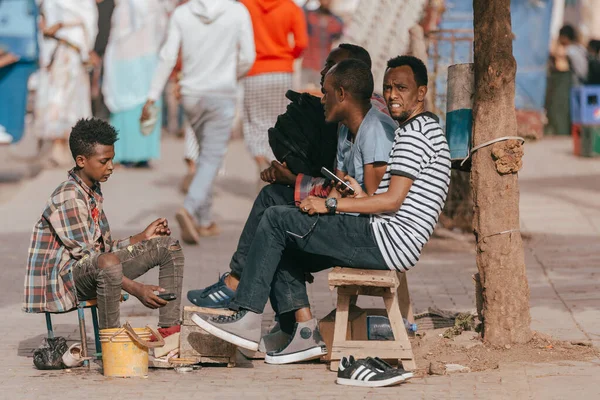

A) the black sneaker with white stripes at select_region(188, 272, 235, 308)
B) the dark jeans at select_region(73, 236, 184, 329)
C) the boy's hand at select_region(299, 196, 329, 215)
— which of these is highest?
the boy's hand at select_region(299, 196, 329, 215)

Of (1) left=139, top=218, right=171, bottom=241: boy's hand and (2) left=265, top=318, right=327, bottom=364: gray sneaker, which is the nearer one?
(2) left=265, top=318, right=327, bottom=364: gray sneaker

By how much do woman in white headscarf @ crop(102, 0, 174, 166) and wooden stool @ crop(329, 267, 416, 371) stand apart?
9.15 meters

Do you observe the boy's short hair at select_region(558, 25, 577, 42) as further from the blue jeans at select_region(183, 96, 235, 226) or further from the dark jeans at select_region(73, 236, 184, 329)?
the dark jeans at select_region(73, 236, 184, 329)

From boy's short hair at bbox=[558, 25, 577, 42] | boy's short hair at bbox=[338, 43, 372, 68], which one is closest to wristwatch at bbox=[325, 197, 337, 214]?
boy's short hair at bbox=[338, 43, 372, 68]

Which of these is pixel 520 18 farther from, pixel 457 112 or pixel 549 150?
pixel 457 112

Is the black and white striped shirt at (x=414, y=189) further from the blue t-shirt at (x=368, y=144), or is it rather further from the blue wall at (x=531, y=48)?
the blue wall at (x=531, y=48)

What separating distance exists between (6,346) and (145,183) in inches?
292

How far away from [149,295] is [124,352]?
298mm

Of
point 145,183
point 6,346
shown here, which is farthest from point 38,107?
point 6,346

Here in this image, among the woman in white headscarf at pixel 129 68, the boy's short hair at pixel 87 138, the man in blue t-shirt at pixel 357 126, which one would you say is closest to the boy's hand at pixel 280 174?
the man in blue t-shirt at pixel 357 126

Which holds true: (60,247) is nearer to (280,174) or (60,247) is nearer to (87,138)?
(87,138)

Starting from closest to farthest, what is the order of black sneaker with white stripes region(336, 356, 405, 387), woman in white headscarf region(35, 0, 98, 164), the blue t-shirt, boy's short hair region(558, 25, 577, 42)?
1. black sneaker with white stripes region(336, 356, 405, 387)
2. the blue t-shirt
3. woman in white headscarf region(35, 0, 98, 164)
4. boy's short hair region(558, 25, 577, 42)

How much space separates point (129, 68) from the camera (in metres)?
14.9

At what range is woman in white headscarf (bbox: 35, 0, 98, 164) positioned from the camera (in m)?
15.1
